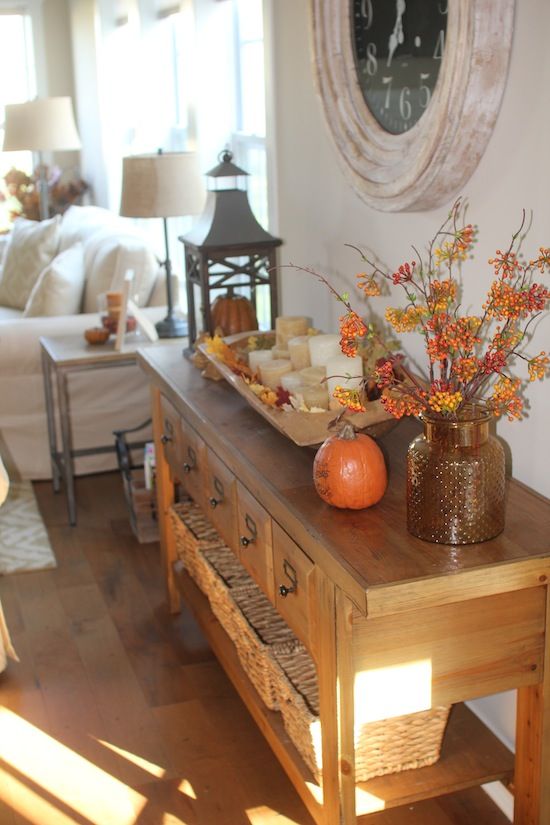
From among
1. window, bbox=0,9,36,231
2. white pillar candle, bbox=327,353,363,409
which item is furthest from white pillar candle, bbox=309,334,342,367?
window, bbox=0,9,36,231

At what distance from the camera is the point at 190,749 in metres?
2.60

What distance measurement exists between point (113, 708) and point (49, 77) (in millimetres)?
5871

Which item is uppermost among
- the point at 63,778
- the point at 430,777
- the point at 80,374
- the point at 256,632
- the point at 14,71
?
the point at 14,71

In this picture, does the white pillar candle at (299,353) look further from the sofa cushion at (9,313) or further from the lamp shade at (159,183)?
the sofa cushion at (9,313)

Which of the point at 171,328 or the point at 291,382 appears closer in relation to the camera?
the point at 291,382

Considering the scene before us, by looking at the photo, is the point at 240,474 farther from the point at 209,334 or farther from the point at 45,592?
the point at 45,592

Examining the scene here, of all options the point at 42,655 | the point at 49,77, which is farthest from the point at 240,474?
the point at 49,77

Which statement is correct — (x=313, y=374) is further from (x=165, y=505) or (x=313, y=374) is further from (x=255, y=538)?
(x=165, y=505)

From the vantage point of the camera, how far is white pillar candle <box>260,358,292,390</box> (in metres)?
2.44

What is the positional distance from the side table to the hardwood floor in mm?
478

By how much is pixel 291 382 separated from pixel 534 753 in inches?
36.7

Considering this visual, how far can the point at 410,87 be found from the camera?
2.31 metres

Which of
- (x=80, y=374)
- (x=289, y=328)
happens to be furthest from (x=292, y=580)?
(x=80, y=374)

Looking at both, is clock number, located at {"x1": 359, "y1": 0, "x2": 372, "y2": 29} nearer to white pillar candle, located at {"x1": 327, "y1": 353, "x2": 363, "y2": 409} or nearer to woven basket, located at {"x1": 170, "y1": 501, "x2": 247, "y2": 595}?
white pillar candle, located at {"x1": 327, "y1": 353, "x2": 363, "y2": 409}
